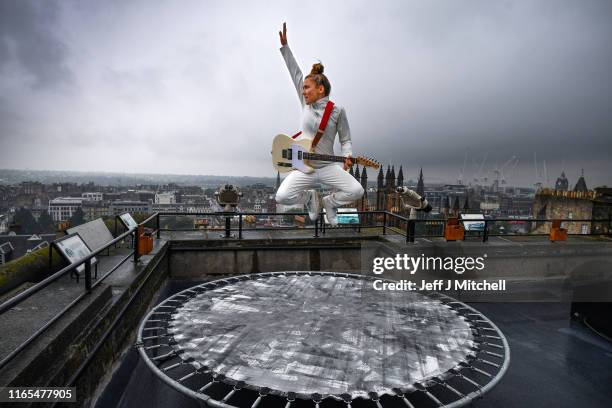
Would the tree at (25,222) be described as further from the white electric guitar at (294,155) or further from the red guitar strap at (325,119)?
the red guitar strap at (325,119)

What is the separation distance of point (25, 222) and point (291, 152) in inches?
401

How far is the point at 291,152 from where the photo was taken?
5770 millimetres

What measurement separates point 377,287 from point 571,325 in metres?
3.45

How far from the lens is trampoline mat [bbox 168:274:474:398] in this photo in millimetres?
3135

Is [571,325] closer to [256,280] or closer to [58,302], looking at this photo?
[256,280]

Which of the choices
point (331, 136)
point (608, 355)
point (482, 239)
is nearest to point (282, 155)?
point (331, 136)

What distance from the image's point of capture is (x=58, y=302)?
12.7 feet

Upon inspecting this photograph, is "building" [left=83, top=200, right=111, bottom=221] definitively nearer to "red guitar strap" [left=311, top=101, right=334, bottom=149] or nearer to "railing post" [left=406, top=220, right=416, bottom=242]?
"railing post" [left=406, top=220, right=416, bottom=242]

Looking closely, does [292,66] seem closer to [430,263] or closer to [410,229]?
[410,229]

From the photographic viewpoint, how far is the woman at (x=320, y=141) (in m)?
5.62

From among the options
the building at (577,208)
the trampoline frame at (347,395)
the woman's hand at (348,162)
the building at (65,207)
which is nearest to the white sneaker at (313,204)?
the woman's hand at (348,162)

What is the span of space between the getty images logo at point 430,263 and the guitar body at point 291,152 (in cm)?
352

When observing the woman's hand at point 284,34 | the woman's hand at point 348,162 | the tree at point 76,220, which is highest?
the woman's hand at point 284,34

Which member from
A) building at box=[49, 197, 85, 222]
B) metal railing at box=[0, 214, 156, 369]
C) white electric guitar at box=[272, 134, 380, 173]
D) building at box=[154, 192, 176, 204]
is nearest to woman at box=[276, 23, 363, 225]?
white electric guitar at box=[272, 134, 380, 173]
